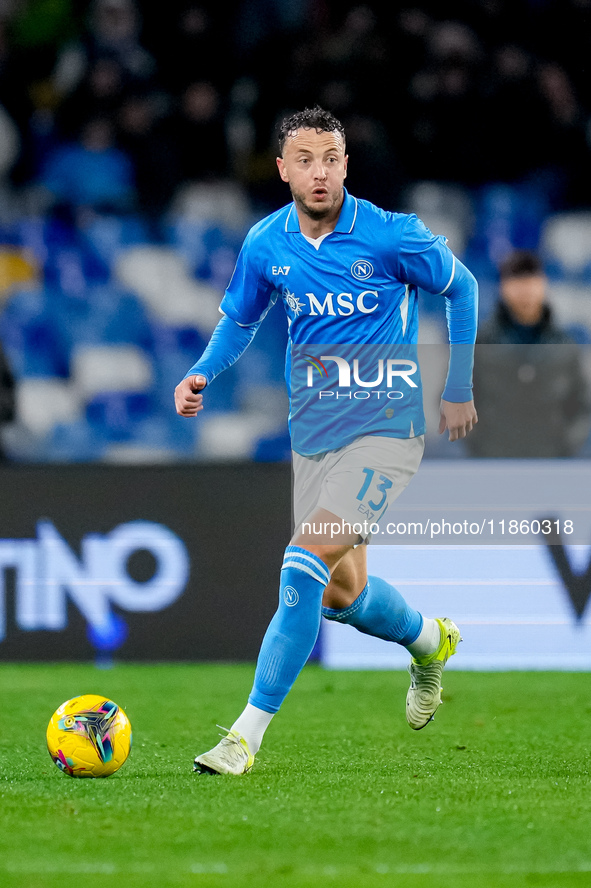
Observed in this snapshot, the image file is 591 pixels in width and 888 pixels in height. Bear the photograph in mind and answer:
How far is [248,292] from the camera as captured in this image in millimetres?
4355

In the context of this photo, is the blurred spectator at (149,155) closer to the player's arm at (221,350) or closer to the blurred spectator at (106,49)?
the blurred spectator at (106,49)

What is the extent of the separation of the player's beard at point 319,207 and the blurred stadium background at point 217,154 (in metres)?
4.89

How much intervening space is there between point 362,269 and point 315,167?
358 millimetres

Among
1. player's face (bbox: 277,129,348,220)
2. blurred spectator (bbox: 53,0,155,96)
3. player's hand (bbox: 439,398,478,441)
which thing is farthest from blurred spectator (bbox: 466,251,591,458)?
blurred spectator (bbox: 53,0,155,96)

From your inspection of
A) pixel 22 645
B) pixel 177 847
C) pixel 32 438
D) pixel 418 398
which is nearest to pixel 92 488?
pixel 22 645

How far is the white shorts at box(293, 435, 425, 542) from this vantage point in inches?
157

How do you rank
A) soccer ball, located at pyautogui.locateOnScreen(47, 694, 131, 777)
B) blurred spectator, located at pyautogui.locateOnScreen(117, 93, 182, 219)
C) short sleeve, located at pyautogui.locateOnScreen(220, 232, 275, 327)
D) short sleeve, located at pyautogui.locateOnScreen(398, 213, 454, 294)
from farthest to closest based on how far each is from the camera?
blurred spectator, located at pyautogui.locateOnScreen(117, 93, 182, 219)
short sleeve, located at pyautogui.locateOnScreen(220, 232, 275, 327)
short sleeve, located at pyautogui.locateOnScreen(398, 213, 454, 294)
soccer ball, located at pyautogui.locateOnScreen(47, 694, 131, 777)

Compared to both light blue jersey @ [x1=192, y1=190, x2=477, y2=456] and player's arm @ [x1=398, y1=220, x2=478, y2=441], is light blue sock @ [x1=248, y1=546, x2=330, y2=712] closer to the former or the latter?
light blue jersey @ [x1=192, y1=190, x2=477, y2=456]

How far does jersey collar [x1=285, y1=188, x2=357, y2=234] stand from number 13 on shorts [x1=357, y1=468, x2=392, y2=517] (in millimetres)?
791

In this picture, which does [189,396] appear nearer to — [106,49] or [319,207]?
[319,207]

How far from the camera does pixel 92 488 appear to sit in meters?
6.73

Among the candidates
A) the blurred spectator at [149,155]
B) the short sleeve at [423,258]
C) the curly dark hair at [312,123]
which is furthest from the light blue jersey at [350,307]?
the blurred spectator at [149,155]

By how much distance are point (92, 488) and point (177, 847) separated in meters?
3.96

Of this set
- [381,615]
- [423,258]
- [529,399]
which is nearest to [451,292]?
[423,258]
